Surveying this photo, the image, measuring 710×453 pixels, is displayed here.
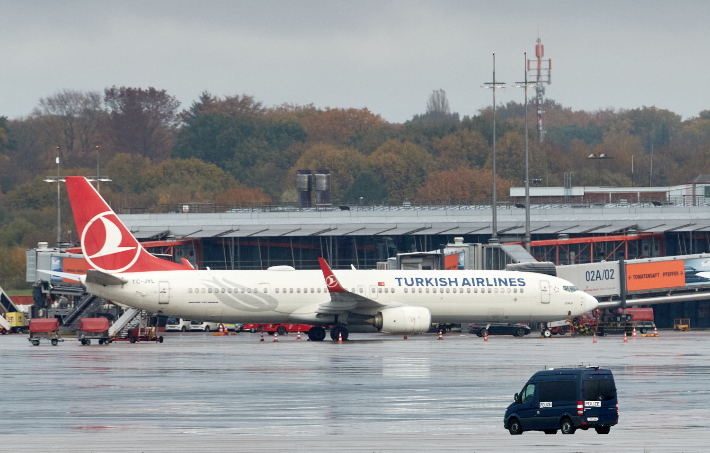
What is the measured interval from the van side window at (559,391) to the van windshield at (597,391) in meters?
0.20

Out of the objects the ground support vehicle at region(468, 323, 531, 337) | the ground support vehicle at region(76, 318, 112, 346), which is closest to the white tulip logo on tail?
the ground support vehicle at region(76, 318, 112, 346)

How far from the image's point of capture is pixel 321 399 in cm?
2184

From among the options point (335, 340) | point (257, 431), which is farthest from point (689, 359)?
point (257, 431)

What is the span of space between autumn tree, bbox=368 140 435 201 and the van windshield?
106 m

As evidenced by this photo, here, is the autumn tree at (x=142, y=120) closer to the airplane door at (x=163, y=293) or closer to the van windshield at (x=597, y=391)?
the airplane door at (x=163, y=293)

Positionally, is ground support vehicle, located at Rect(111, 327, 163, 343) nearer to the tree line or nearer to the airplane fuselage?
the airplane fuselage

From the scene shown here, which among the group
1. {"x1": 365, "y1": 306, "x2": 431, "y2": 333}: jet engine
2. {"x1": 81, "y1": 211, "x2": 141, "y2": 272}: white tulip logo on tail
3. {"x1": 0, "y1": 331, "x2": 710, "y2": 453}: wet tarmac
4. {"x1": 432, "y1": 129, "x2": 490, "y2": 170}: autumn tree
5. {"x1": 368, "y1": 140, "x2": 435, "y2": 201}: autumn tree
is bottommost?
{"x1": 0, "y1": 331, "x2": 710, "y2": 453}: wet tarmac

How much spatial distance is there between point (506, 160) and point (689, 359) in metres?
91.5

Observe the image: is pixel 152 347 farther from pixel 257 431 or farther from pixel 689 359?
pixel 257 431

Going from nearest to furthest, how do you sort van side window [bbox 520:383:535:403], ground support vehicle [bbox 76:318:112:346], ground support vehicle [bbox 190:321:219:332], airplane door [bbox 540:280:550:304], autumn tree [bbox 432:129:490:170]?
van side window [bbox 520:383:535:403]
ground support vehicle [bbox 76:318:112:346]
airplane door [bbox 540:280:550:304]
ground support vehicle [bbox 190:321:219:332]
autumn tree [bbox 432:129:490:170]

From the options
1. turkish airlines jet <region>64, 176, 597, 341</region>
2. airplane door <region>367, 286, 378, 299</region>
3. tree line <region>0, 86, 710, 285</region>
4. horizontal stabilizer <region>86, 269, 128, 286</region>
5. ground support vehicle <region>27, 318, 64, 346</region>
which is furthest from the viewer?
tree line <region>0, 86, 710, 285</region>

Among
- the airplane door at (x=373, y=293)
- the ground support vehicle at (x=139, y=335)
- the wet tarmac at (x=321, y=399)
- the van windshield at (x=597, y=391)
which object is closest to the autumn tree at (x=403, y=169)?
the airplane door at (x=373, y=293)

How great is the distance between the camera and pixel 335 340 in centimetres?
4569

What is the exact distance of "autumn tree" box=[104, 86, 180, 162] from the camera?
444ft
